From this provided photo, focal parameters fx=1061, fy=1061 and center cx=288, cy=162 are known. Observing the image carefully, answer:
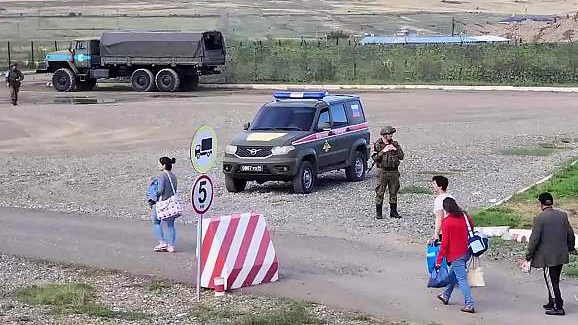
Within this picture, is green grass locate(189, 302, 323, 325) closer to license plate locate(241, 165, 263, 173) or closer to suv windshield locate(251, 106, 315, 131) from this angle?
license plate locate(241, 165, 263, 173)

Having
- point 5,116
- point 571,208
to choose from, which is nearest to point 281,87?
point 5,116

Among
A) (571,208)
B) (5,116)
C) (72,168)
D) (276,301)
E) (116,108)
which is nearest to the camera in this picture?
(276,301)

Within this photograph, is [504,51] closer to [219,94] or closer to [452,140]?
[219,94]

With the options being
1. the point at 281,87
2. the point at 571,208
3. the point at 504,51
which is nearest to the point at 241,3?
Answer: the point at 504,51

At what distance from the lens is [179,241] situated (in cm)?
1531

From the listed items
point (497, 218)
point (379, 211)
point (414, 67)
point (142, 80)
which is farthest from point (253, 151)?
point (414, 67)

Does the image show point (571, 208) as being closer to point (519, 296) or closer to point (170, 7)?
point (519, 296)

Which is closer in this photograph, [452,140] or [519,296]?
[519,296]

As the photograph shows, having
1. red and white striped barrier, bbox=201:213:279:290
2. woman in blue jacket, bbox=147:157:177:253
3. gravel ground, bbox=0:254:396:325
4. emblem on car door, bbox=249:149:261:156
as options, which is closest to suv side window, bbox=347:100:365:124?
emblem on car door, bbox=249:149:261:156

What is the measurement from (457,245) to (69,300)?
13.7 ft

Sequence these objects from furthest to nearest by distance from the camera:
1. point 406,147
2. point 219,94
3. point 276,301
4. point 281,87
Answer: point 281,87 → point 219,94 → point 406,147 → point 276,301

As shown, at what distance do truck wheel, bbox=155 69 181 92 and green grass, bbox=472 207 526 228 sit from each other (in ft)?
112

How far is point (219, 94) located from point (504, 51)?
22.0m

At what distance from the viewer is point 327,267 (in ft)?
44.0
